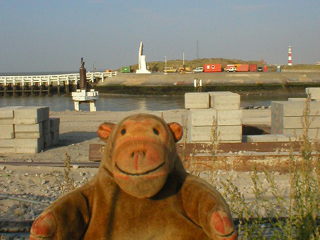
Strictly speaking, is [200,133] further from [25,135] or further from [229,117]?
[25,135]

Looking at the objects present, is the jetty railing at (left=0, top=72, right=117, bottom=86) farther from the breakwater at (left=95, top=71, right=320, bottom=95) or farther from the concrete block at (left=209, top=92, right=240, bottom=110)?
the concrete block at (left=209, top=92, right=240, bottom=110)

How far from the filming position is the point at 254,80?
167ft

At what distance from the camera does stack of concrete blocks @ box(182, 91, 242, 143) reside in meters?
9.11

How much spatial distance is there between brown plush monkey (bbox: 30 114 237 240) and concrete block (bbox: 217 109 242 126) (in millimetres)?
7026

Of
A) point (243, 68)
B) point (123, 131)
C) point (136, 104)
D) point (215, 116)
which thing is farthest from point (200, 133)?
point (243, 68)

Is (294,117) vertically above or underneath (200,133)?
above

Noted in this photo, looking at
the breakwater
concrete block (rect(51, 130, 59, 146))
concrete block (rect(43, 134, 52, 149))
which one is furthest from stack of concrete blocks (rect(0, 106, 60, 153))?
the breakwater

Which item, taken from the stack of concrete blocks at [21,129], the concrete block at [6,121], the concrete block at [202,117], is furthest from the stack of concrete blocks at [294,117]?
the concrete block at [6,121]

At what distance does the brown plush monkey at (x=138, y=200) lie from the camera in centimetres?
198

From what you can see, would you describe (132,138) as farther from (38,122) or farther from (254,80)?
(254,80)

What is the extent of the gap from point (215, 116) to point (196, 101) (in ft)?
1.84

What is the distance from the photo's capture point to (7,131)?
33.3 ft

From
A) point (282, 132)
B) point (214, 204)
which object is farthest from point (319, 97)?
point (214, 204)

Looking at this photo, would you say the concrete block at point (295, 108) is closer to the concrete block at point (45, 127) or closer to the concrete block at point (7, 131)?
the concrete block at point (45, 127)
